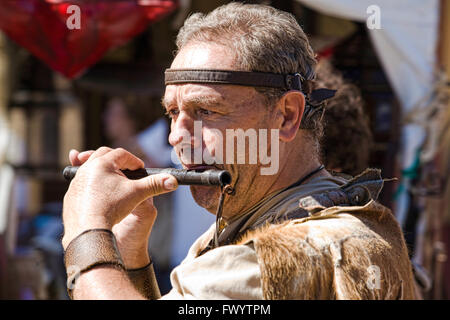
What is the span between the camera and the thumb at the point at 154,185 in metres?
1.82

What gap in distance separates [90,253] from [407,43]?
3.44 meters

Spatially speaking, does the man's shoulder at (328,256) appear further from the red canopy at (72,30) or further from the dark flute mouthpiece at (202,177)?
the red canopy at (72,30)

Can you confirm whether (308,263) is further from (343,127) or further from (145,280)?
(343,127)

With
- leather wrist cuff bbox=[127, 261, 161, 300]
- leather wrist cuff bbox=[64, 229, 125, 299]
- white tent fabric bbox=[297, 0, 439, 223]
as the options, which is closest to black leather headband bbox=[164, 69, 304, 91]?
leather wrist cuff bbox=[64, 229, 125, 299]

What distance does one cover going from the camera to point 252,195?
81.3 inches

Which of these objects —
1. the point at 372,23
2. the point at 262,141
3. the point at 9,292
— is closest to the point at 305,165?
the point at 262,141

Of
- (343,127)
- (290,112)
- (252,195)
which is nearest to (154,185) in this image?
(252,195)

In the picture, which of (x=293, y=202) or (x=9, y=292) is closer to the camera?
(x=293, y=202)

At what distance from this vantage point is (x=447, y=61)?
4.63 m

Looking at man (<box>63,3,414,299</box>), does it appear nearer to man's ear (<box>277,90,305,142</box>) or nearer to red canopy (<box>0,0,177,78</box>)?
man's ear (<box>277,90,305,142</box>)

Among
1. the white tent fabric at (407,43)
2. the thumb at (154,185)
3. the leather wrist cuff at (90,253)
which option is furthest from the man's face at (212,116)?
the white tent fabric at (407,43)

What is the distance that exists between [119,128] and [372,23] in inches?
101

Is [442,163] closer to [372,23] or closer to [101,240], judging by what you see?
[372,23]

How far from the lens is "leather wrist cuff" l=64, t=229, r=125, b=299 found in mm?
1659
